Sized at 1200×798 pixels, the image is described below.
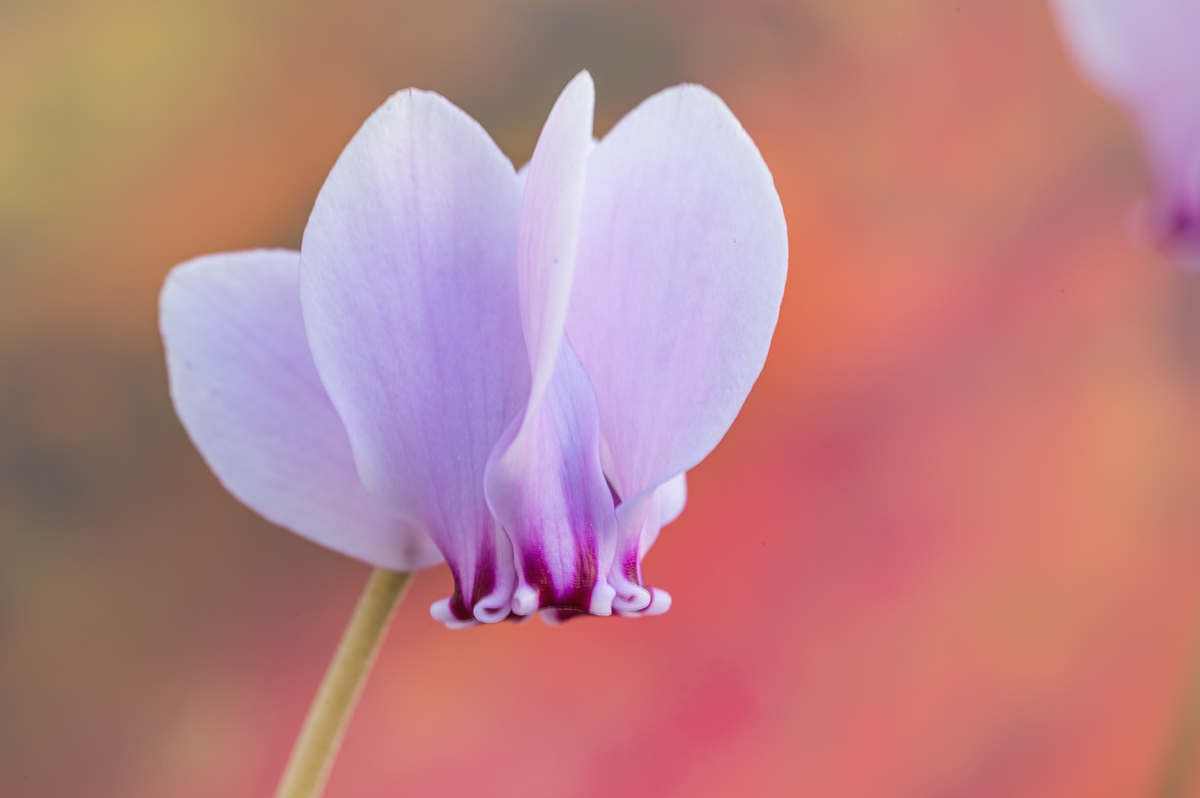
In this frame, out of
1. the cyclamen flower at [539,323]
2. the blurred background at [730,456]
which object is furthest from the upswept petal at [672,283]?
the blurred background at [730,456]

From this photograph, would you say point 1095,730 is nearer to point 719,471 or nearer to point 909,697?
point 909,697

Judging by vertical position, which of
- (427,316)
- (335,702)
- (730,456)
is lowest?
(730,456)

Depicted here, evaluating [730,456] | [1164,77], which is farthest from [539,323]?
[730,456]

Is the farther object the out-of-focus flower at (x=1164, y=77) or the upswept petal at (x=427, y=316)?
the out-of-focus flower at (x=1164, y=77)

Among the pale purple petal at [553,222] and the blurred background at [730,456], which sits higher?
the pale purple petal at [553,222]

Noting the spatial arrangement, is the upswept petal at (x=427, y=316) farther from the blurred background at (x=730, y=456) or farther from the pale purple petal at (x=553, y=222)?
the blurred background at (x=730, y=456)

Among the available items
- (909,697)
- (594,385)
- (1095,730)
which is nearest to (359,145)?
(594,385)

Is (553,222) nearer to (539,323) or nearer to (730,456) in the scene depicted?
(539,323)

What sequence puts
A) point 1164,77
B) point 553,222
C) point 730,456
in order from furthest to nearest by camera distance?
point 730,456, point 1164,77, point 553,222
